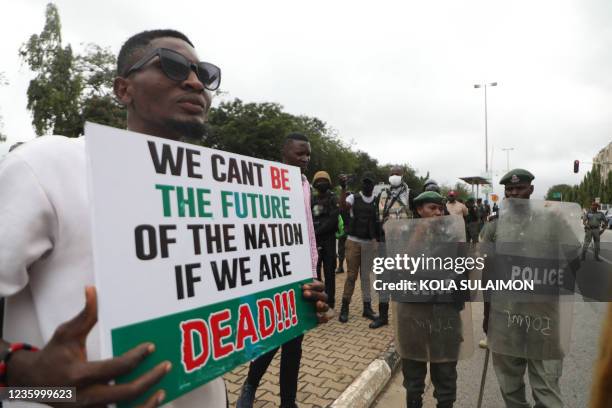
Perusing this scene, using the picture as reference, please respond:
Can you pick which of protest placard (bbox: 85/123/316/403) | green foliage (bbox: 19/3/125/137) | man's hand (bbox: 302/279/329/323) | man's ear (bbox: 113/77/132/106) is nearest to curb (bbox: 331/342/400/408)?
man's hand (bbox: 302/279/329/323)

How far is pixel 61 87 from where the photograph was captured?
2783cm

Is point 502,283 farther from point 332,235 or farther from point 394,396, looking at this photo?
point 332,235

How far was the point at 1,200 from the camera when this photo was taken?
896 mm

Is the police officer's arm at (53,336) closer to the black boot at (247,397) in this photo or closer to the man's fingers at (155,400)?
the man's fingers at (155,400)

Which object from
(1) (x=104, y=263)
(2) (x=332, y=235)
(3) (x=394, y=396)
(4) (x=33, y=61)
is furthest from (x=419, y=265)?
(4) (x=33, y=61)

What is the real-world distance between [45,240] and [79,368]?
1.11 ft

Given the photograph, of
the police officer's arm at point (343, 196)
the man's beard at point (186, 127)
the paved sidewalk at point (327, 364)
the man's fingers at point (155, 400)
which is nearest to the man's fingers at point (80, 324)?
the man's fingers at point (155, 400)

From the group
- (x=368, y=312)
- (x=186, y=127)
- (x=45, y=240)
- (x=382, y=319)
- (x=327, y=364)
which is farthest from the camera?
(x=368, y=312)

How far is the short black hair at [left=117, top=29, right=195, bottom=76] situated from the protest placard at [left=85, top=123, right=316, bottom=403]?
0.51 metres

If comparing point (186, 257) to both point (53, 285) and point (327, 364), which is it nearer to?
point (53, 285)

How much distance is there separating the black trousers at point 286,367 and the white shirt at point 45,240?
1.96 m

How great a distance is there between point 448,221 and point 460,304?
0.59 metres

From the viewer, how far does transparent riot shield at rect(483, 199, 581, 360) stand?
8.52ft

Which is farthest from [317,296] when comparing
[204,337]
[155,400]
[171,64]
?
[171,64]
